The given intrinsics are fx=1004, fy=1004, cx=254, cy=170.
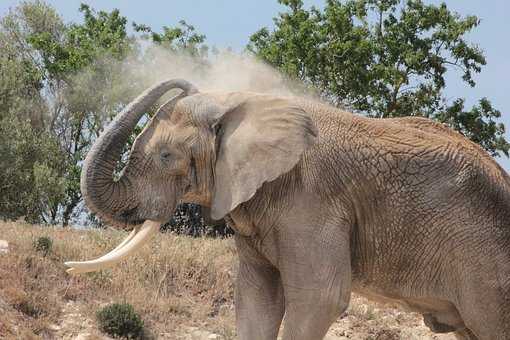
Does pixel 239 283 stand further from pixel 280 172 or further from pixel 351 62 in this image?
pixel 351 62

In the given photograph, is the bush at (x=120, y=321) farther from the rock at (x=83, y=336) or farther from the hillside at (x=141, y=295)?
the rock at (x=83, y=336)

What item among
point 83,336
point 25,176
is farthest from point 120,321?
point 25,176

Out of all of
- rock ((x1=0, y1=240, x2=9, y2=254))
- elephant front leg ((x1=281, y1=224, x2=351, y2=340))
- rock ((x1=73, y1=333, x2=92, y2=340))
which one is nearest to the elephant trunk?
elephant front leg ((x1=281, y1=224, x2=351, y2=340))

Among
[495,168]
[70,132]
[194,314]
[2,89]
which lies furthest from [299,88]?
[495,168]

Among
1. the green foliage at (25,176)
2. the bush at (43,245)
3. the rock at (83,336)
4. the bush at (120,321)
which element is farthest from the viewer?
the green foliage at (25,176)

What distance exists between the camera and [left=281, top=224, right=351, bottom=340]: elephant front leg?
26.9 ft

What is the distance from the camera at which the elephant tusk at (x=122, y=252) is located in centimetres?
818

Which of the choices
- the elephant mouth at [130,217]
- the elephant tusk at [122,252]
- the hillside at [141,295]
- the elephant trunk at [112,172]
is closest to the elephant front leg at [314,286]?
the elephant tusk at [122,252]

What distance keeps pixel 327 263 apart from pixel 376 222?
0.71 m

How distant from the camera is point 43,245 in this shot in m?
17.7

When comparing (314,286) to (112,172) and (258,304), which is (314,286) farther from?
(112,172)

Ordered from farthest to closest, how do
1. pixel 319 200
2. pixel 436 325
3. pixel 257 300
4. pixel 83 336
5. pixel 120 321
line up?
pixel 120 321 < pixel 83 336 < pixel 436 325 < pixel 257 300 < pixel 319 200

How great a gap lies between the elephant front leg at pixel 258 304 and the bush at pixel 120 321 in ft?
23.5

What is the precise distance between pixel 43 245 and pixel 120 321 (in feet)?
8.60
